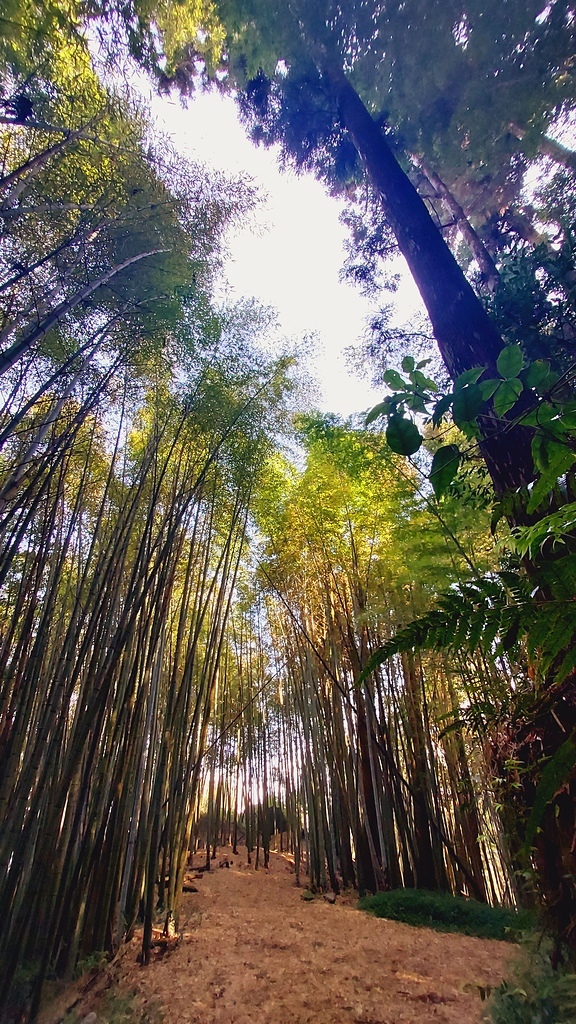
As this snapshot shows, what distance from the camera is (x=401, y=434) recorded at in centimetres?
58

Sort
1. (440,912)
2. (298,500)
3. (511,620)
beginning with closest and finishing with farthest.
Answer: (511,620)
(440,912)
(298,500)

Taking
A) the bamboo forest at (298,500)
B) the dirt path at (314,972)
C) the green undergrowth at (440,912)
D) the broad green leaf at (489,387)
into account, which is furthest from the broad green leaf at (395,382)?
the green undergrowth at (440,912)

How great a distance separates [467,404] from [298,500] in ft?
13.8

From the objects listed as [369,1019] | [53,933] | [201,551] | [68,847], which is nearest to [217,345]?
[201,551]

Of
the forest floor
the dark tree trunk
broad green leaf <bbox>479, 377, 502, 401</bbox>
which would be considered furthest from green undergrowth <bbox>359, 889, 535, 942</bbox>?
broad green leaf <bbox>479, 377, 502, 401</bbox>

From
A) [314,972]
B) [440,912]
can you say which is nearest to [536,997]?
[314,972]

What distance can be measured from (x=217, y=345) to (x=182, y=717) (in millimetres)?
2835

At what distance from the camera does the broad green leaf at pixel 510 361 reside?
1.79 ft

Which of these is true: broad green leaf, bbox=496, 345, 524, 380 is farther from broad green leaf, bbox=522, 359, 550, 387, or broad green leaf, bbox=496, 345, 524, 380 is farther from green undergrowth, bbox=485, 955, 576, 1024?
green undergrowth, bbox=485, 955, 576, 1024

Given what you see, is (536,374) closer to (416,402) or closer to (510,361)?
(510,361)

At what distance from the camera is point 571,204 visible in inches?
138

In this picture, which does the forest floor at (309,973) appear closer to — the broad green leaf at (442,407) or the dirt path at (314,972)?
the dirt path at (314,972)

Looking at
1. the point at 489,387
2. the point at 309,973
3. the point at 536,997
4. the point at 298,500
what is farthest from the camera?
the point at 298,500

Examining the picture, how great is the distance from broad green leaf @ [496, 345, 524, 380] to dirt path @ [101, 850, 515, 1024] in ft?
7.83
